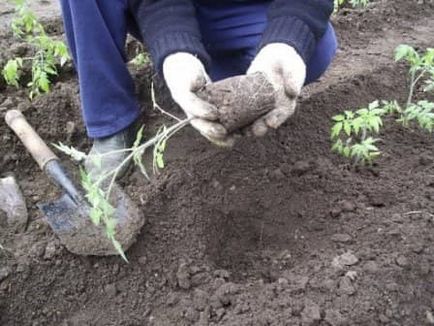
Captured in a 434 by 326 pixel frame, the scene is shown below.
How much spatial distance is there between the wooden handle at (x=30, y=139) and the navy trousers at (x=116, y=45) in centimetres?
20

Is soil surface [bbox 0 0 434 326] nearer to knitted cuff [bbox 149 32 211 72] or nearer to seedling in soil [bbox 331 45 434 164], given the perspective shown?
seedling in soil [bbox 331 45 434 164]

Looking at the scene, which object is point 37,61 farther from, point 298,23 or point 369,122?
point 369,122

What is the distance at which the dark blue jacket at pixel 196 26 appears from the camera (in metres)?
2.00

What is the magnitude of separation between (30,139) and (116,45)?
0.49m

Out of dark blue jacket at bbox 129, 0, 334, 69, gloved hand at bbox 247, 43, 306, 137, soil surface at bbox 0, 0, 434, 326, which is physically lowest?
soil surface at bbox 0, 0, 434, 326

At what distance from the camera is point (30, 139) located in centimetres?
237

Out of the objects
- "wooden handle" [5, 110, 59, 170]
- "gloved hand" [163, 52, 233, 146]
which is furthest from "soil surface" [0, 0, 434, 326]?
"gloved hand" [163, 52, 233, 146]

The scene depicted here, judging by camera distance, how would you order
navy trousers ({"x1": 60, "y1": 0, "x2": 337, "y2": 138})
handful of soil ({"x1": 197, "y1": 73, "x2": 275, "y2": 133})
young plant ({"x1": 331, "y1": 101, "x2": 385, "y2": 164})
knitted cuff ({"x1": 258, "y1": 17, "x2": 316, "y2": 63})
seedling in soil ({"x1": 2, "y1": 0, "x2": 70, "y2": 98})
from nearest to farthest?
handful of soil ({"x1": 197, "y1": 73, "x2": 275, "y2": 133}) → knitted cuff ({"x1": 258, "y1": 17, "x2": 316, "y2": 63}) → young plant ({"x1": 331, "y1": 101, "x2": 385, "y2": 164}) → navy trousers ({"x1": 60, "y1": 0, "x2": 337, "y2": 138}) → seedling in soil ({"x1": 2, "y1": 0, "x2": 70, "y2": 98})

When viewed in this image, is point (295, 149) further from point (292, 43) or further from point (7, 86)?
point (7, 86)

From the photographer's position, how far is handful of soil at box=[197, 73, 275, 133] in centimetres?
177

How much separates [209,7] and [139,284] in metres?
1.09

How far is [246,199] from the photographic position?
2.25m

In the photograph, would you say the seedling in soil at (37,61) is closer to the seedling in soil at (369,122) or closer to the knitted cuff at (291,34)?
the knitted cuff at (291,34)

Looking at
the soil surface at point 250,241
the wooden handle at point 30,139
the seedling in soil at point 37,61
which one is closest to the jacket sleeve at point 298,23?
the soil surface at point 250,241
